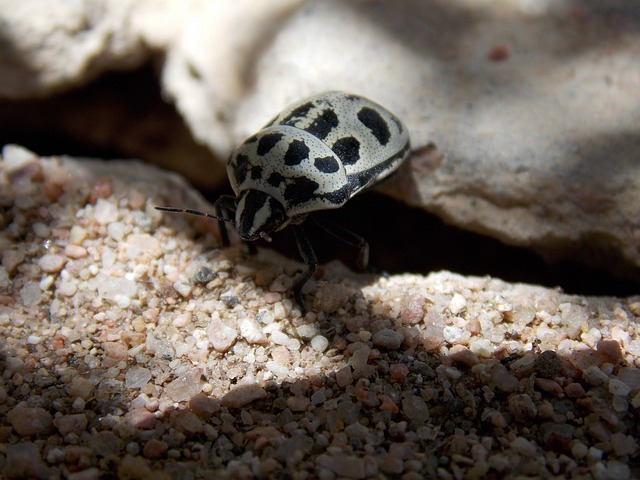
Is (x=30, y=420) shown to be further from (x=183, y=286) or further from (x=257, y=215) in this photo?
(x=257, y=215)

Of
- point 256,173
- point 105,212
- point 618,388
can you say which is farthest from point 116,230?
point 618,388

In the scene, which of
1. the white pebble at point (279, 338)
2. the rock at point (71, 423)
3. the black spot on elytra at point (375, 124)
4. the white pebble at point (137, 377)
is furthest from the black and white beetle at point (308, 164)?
the rock at point (71, 423)

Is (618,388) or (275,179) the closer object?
(618,388)

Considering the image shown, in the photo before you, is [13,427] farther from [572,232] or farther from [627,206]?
[627,206]

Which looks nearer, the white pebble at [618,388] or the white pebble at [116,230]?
the white pebble at [618,388]

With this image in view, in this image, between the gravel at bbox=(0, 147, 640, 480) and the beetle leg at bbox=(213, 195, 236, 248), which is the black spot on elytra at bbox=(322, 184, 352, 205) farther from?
the beetle leg at bbox=(213, 195, 236, 248)

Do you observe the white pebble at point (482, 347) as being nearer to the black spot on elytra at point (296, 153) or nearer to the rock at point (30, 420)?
the black spot on elytra at point (296, 153)
